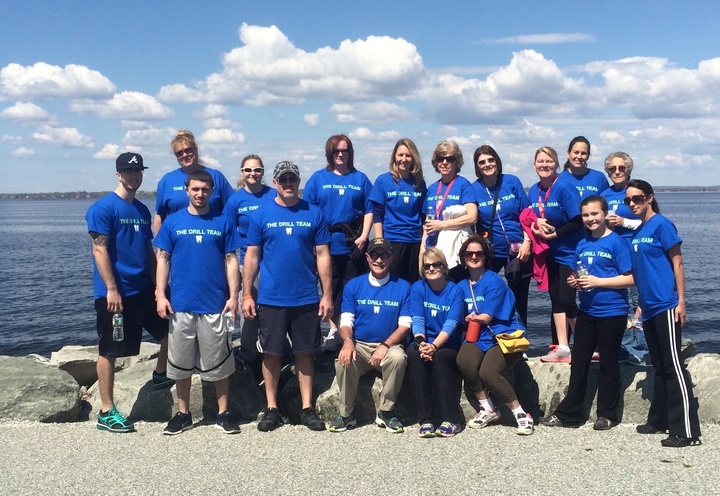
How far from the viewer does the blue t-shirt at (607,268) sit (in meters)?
6.31

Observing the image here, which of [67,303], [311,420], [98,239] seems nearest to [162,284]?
[98,239]

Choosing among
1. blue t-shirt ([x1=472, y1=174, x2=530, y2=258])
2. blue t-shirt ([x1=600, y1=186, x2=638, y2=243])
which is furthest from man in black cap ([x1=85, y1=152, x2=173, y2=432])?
blue t-shirt ([x1=600, y1=186, x2=638, y2=243])

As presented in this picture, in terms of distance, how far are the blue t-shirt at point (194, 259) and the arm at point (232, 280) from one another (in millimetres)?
82

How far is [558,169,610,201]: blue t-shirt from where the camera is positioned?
7062 millimetres

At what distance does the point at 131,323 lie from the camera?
6.65m

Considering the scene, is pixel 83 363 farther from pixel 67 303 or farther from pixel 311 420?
pixel 67 303

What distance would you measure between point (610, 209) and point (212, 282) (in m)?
4.19

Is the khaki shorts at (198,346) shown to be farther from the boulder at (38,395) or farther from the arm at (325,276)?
the boulder at (38,395)

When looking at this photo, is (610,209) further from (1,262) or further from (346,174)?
(1,262)

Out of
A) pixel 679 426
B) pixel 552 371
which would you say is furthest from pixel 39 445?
pixel 679 426

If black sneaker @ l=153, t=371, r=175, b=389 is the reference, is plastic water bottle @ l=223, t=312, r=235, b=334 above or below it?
above

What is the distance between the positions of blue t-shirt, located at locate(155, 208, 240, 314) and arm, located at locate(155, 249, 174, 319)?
0.16ft

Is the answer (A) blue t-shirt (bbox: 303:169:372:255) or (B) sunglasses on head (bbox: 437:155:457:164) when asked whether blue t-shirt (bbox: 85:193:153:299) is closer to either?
(A) blue t-shirt (bbox: 303:169:372:255)

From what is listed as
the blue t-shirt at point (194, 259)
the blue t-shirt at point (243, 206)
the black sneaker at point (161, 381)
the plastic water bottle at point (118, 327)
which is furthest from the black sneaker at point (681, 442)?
the plastic water bottle at point (118, 327)
